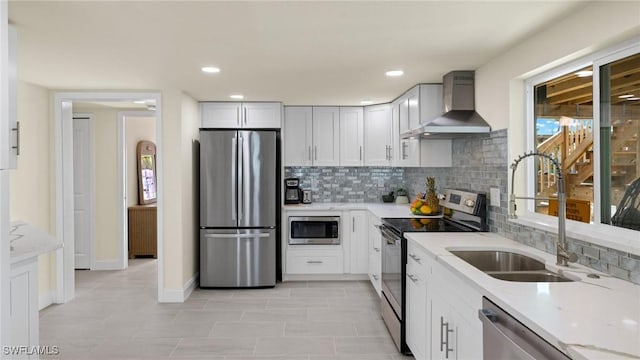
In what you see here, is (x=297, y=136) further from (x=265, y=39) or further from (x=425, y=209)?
(x=265, y=39)

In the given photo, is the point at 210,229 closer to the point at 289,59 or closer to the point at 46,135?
the point at 46,135

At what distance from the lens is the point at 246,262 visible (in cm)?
496

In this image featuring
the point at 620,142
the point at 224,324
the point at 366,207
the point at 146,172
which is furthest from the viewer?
the point at 146,172

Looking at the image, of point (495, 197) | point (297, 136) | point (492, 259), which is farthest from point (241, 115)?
point (492, 259)

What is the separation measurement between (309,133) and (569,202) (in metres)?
3.51

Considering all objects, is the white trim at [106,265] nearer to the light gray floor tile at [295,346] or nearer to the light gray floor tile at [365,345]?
the light gray floor tile at [295,346]

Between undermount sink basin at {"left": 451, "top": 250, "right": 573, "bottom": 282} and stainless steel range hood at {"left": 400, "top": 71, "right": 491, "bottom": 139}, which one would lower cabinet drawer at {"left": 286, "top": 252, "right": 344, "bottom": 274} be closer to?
stainless steel range hood at {"left": 400, "top": 71, "right": 491, "bottom": 139}

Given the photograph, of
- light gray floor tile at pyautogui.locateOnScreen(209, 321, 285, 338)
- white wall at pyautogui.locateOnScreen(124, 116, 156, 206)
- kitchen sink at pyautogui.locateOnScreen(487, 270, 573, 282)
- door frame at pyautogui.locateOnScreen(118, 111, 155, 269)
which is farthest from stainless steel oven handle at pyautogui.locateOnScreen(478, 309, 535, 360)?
white wall at pyautogui.locateOnScreen(124, 116, 156, 206)

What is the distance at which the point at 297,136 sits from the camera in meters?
5.48

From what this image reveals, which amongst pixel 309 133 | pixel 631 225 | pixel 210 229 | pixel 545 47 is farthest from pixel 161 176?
pixel 631 225

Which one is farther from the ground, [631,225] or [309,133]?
[309,133]

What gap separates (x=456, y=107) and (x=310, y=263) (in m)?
2.70

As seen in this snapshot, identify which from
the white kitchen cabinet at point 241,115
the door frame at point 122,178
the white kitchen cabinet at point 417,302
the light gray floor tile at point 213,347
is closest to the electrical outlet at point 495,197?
the white kitchen cabinet at point 417,302

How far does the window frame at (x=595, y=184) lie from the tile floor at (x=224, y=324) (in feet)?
4.79
